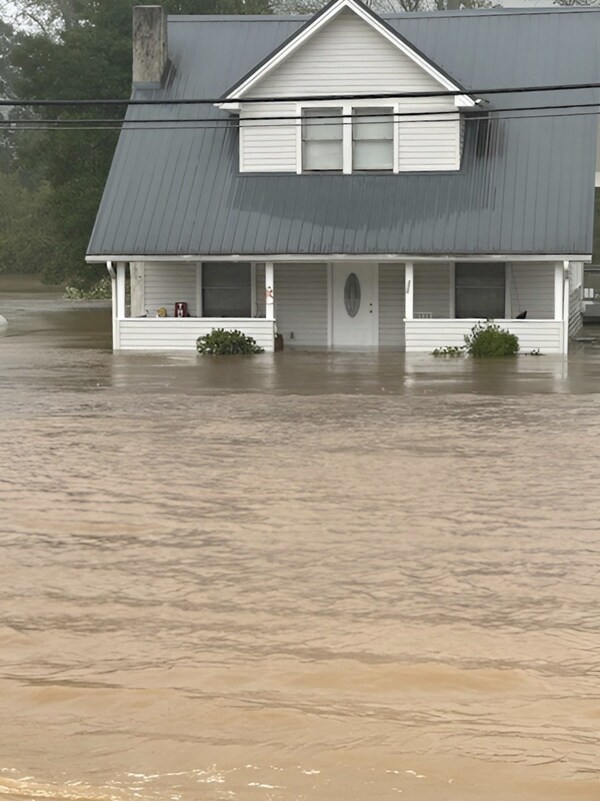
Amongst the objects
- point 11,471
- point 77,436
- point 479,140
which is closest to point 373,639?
point 11,471

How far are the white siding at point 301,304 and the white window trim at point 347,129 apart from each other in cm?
241

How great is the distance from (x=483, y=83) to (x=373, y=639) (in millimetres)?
28984

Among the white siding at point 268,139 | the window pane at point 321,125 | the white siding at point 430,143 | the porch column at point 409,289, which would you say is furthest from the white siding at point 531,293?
the white siding at point 268,139

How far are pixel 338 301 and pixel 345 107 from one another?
4.56 m

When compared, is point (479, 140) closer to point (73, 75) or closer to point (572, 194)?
point (572, 194)

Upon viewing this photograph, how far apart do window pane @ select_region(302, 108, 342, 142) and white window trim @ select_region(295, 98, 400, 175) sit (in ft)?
0.41

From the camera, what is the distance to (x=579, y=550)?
1316cm

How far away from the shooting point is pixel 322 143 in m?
36.6

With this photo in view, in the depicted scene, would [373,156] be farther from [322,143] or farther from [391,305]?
[391,305]

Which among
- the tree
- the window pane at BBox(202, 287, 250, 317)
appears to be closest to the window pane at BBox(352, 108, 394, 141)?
the window pane at BBox(202, 287, 250, 317)

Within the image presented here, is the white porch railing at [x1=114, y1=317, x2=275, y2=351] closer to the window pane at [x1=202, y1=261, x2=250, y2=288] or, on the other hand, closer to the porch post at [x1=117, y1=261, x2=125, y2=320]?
the porch post at [x1=117, y1=261, x2=125, y2=320]

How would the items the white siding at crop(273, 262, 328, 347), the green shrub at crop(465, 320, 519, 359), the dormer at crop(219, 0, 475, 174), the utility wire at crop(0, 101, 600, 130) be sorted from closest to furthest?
the green shrub at crop(465, 320, 519, 359)
the utility wire at crop(0, 101, 600, 130)
the dormer at crop(219, 0, 475, 174)
the white siding at crop(273, 262, 328, 347)

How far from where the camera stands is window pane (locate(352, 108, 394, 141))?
3612 centimetres

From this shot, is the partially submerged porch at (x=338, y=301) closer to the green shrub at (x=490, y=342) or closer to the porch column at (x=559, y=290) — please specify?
the porch column at (x=559, y=290)
